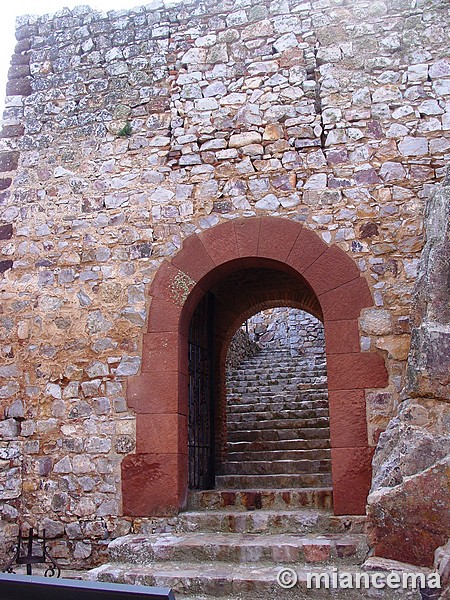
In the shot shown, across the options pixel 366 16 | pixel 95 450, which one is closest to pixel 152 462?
pixel 95 450

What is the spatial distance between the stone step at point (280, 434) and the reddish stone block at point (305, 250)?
129 inches

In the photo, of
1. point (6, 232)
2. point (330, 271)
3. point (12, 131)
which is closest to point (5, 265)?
point (6, 232)

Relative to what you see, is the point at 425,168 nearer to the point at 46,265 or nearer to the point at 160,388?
the point at 160,388

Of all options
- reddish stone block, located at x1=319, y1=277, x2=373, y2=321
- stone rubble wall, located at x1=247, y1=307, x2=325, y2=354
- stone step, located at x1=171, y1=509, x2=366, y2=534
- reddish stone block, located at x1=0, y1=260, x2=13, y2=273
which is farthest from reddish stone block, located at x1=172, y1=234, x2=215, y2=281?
stone rubble wall, located at x1=247, y1=307, x2=325, y2=354

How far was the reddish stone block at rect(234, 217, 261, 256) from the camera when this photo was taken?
5.06 metres

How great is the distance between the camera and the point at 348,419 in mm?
4574

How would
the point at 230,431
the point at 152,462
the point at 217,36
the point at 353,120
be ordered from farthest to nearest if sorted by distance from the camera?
1. the point at 230,431
2. the point at 217,36
3. the point at 353,120
4. the point at 152,462

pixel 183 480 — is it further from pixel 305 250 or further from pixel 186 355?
pixel 305 250

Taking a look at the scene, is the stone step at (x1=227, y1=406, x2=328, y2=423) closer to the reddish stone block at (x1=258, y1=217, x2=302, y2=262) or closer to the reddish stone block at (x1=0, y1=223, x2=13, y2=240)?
the reddish stone block at (x1=258, y1=217, x2=302, y2=262)

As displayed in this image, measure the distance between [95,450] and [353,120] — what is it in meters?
3.61

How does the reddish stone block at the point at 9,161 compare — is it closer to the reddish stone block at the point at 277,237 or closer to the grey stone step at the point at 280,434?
the reddish stone block at the point at 277,237

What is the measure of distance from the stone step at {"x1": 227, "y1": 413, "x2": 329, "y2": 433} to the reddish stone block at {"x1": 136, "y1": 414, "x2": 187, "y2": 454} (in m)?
3.29

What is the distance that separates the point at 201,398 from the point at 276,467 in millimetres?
1225

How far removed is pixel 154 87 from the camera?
18.8ft
